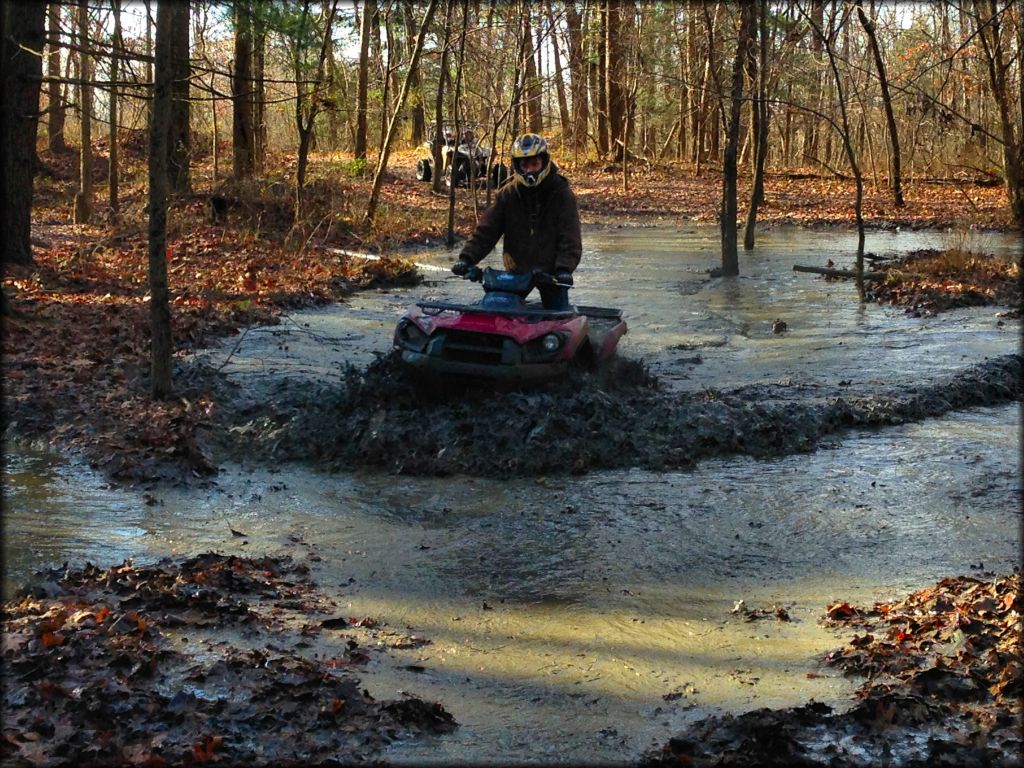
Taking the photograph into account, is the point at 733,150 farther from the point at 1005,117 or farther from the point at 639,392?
the point at 639,392

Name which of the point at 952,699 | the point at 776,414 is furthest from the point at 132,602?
the point at 776,414

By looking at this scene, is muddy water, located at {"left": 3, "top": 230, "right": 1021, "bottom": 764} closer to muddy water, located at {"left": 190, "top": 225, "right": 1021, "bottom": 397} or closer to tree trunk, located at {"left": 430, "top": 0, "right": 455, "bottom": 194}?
muddy water, located at {"left": 190, "top": 225, "right": 1021, "bottom": 397}

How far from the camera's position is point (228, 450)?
897cm

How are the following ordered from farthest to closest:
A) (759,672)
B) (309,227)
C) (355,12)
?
(355,12) → (309,227) → (759,672)

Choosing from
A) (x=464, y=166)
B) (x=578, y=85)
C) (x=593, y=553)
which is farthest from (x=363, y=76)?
(x=593, y=553)

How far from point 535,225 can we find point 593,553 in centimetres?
381

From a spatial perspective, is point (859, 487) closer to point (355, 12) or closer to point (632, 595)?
point (632, 595)

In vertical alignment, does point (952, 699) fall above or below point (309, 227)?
below

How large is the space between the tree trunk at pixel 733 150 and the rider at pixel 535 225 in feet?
24.3

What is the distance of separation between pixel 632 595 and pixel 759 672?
3.76 ft

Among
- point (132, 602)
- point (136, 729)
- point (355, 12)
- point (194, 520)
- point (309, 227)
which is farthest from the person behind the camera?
point (355, 12)

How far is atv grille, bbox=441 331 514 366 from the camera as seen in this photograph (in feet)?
28.6

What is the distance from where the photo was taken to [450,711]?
478 cm

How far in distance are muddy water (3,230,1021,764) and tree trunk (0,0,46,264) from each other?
655 centimetres
